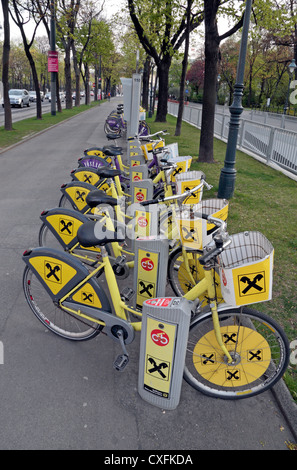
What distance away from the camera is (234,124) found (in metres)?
7.07

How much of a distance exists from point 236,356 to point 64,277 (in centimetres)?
151

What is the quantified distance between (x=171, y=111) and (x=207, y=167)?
25.9 m

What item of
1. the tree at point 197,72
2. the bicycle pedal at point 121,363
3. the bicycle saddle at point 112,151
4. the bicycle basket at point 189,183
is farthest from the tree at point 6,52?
the tree at point 197,72

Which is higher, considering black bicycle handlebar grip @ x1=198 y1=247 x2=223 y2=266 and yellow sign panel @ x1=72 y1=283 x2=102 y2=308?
black bicycle handlebar grip @ x1=198 y1=247 x2=223 y2=266

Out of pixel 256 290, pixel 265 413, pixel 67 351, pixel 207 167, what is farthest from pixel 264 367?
pixel 207 167

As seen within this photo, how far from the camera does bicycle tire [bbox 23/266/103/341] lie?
3.28m

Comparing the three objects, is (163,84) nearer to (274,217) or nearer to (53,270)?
(274,217)

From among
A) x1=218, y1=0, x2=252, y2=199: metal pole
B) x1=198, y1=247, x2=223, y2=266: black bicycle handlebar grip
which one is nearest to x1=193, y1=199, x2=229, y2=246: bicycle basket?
x1=198, y1=247, x2=223, y2=266: black bicycle handlebar grip

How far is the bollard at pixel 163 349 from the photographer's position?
92.7 inches

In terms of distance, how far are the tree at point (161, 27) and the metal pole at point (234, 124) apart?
8.86 metres

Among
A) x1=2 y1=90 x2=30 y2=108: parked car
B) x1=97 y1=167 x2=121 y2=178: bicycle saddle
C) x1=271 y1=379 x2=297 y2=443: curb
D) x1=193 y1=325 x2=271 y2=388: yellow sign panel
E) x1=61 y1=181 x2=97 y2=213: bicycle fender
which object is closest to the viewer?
x1=271 y1=379 x2=297 y2=443: curb

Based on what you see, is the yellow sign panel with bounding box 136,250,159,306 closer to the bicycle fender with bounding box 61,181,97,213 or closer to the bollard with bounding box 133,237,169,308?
the bollard with bounding box 133,237,169,308

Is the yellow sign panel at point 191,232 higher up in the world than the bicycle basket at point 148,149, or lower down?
lower down

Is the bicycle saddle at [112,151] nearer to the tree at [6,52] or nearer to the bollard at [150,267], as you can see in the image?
the bollard at [150,267]
